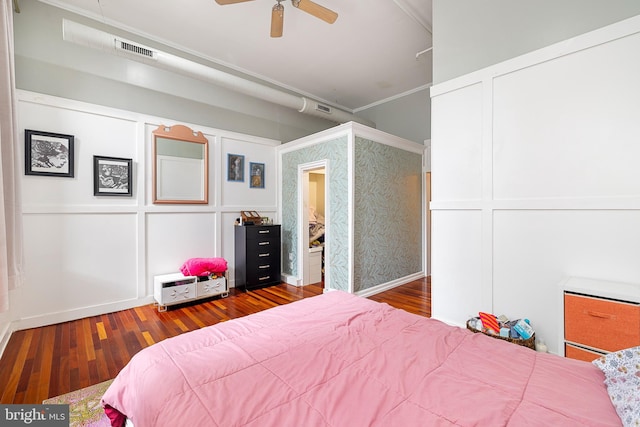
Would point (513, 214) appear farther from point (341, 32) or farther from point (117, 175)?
point (117, 175)

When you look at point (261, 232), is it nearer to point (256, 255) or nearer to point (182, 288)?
point (256, 255)

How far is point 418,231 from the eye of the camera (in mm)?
4836

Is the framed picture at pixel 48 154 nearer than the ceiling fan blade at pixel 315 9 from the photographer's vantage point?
No

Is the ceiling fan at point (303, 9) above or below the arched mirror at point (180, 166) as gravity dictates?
above

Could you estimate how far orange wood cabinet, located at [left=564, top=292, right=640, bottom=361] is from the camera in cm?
157

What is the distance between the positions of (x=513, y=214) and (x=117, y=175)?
4170 mm

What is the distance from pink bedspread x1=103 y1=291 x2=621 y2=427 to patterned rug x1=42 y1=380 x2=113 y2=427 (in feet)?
2.34

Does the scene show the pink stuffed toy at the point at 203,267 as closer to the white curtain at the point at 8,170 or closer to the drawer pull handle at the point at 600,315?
the white curtain at the point at 8,170

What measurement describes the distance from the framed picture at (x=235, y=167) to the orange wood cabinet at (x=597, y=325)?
401 cm

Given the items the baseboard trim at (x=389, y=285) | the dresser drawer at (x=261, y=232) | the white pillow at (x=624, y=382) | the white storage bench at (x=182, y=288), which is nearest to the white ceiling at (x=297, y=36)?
the dresser drawer at (x=261, y=232)

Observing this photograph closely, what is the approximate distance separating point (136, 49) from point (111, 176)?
4.75 ft

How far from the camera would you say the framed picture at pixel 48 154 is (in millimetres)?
2748

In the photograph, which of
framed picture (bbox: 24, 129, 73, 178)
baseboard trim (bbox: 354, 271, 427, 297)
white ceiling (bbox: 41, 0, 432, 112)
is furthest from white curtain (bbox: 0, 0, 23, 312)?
baseboard trim (bbox: 354, 271, 427, 297)

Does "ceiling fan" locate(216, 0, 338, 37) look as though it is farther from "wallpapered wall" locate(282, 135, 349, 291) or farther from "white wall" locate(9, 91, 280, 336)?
"white wall" locate(9, 91, 280, 336)
